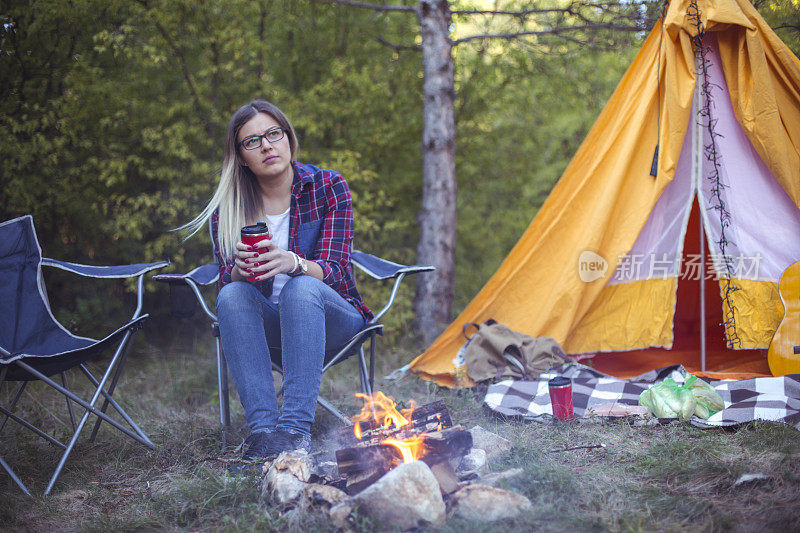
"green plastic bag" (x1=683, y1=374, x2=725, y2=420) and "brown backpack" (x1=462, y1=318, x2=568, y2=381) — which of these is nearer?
"green plastic bag" (x1=683, y1=374, x2=725, y2=420)

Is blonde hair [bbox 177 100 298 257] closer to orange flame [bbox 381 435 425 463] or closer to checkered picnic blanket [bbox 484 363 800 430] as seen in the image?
orange flame [bbox 381 435 425 463]

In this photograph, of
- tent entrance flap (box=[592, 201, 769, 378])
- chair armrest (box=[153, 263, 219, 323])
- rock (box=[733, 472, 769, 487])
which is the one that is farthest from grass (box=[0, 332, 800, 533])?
tent entrance flap (box=[592, 201, 769, 378])

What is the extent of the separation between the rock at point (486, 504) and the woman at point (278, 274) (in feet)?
1.75

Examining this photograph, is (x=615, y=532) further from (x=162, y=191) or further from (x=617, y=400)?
(x=162, y=191)

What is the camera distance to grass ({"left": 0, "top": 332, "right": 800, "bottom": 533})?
1.57 metres

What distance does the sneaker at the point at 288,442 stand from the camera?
6.16ft

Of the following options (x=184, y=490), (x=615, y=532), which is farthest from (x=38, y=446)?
(x=615, y=532)

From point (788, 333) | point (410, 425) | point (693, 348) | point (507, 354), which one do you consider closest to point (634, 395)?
point (507, 354)

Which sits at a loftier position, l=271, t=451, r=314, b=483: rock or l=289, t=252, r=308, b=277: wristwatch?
l=289, t=252, r=308, b=277: wristwatch

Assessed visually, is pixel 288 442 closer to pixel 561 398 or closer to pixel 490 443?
pixel 490 443

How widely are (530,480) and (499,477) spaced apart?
8 cm

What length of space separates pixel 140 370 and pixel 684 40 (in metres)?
3.30

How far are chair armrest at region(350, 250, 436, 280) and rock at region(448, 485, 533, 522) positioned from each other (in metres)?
1.01

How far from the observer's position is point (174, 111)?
3717 mm
